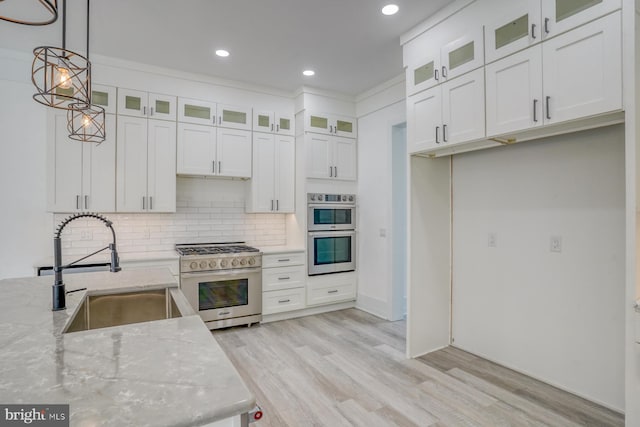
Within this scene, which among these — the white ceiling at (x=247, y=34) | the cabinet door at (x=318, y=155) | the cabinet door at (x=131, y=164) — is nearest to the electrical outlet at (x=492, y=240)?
the white ceiling at (x=247, y=34)

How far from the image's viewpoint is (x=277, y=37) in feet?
10.5

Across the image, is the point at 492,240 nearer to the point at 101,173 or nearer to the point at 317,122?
the point at 317,122

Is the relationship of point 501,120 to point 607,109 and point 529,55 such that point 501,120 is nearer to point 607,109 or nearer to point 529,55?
point 529,55

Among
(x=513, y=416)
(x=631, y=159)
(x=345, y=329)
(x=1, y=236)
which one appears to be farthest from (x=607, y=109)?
(x=1, y=236)

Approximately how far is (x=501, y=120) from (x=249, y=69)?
9.12 ft

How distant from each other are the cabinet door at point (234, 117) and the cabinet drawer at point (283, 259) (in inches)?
66.0

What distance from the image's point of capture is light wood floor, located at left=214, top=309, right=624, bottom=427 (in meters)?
2.23

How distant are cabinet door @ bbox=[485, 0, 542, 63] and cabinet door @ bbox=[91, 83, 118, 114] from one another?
363cm

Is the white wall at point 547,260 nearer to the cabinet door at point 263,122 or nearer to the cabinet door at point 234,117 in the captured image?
the cabinet door at point 263,122

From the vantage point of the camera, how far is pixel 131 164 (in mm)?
3734

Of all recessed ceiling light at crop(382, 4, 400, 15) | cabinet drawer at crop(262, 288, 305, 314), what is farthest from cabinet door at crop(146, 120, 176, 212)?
recessed ceiling light at crop(382, 4, 400, 15)

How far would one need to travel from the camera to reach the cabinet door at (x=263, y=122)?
4406 mm

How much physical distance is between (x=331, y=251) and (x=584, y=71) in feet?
10.7

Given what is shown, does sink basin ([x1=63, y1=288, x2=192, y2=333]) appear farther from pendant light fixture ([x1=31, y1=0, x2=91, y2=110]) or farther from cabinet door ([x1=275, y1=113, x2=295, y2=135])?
cabinet door ([x1=275, y1=113, x2=295, y2=135])
